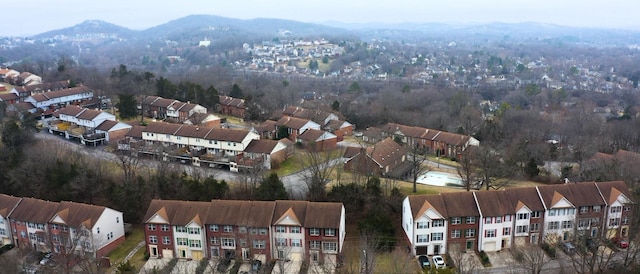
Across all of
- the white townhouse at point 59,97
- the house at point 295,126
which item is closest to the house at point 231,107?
the house at point 295,126

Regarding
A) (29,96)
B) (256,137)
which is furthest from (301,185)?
(29,96)

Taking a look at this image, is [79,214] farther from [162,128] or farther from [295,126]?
[295,126]

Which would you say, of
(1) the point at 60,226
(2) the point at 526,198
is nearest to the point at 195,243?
(1) the point at 60,226

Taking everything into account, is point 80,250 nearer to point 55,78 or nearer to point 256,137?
point 256,137

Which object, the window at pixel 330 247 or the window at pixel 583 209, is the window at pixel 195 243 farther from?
the window at pixel 583 209

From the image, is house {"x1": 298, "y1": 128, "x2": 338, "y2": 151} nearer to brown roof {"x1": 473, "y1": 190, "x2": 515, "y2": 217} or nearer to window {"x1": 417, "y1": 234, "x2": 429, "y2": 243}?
window {"x1": 417, "y1": 234, "x2": 429, "y2": 243}

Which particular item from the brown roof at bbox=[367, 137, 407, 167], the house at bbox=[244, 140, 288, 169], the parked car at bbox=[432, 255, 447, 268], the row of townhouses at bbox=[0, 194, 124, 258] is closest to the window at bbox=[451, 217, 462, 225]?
the parked car at bbox=[432, 255, 447, 268]
